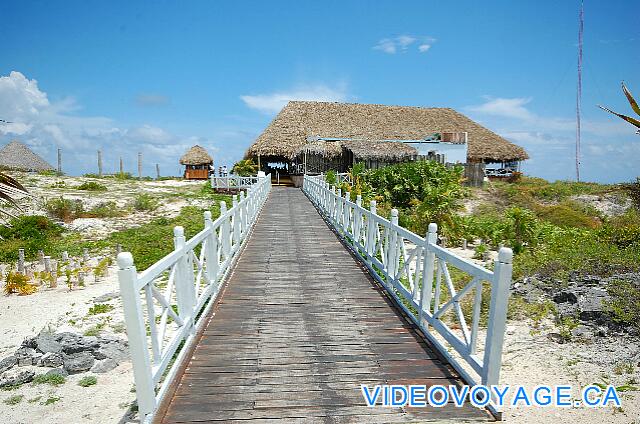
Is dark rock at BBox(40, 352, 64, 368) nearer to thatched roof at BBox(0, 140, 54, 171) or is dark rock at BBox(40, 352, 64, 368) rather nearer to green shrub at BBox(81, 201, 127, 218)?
green shrub at BBox(81, 201, 127, 218)

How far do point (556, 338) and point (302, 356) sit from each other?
159 inches

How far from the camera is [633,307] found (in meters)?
6.24

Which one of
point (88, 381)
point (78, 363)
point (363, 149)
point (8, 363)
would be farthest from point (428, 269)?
point (363, 149)

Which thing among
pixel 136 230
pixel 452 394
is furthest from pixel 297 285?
pixel 136 230

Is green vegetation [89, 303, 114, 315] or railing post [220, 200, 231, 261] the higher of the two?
railing post [220, 200, 231, 261]

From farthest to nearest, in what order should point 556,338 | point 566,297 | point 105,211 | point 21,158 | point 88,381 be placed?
point 21,158, point 105,211, point 566,297, point 556,338, point 88,381

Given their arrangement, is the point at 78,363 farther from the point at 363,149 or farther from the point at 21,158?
the point at 21,158

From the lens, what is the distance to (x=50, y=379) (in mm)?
5586

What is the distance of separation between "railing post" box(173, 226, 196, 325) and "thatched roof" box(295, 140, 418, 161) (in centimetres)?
2242

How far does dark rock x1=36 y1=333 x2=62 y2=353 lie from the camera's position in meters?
6.27

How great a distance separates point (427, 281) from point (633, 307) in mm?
3597

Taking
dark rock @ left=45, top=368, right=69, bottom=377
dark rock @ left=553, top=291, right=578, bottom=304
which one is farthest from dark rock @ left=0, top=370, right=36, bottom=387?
dark rock @ left=553, top=291, right=578, bottom=304

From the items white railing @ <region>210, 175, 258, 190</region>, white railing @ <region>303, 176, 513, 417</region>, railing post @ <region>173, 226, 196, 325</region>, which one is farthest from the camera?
white railing @ <region>210, 175, 258, 190</region>

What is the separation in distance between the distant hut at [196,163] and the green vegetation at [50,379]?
117 ft
